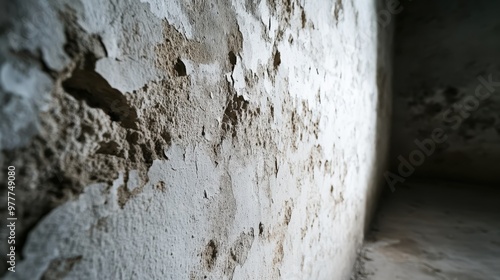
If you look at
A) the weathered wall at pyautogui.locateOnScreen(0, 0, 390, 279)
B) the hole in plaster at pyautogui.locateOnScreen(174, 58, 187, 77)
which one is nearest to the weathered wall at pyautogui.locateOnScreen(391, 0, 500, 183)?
the weathered wall at pyautogui.locateOnScreen(0, 0, 390, 279)

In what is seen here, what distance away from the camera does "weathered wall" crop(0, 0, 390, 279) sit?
0.86 ft

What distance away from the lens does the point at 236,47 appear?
540 mm

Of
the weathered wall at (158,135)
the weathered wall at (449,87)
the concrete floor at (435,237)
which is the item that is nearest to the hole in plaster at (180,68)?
the weathered wall at (158,135)

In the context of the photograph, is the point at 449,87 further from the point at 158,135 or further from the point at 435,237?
the point at 158,135

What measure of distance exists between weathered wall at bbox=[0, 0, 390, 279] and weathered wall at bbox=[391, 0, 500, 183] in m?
2.92

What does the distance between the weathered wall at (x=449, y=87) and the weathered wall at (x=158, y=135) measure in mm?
2925

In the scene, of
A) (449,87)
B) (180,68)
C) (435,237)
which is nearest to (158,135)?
(180,68)

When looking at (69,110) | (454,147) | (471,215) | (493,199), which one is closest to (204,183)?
(69,110)

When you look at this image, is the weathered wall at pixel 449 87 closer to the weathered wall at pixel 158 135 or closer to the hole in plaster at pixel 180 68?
the weathered wall at pixel 158 135

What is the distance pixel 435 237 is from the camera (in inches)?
77.2

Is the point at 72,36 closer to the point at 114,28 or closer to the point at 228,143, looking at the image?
the point at 114,28

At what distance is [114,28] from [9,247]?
0.24 metres

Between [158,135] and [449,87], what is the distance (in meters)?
3.60

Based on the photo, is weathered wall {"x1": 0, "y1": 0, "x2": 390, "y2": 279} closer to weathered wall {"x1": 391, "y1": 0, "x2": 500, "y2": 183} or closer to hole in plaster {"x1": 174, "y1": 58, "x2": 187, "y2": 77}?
hole in plaster {"x1": 174, "y1": 58, "x2": 187, "y2": 77}
